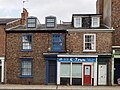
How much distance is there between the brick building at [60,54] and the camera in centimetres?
3512

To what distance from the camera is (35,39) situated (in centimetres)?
3644

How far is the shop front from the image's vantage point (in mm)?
35062

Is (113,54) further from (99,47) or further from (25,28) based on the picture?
(25,28)

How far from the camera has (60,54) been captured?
35375 millimetres

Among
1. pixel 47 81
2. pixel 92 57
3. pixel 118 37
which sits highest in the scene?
pixel 118 37

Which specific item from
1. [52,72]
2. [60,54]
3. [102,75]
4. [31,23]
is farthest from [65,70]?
[31,23]

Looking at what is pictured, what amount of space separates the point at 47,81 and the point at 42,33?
19.0 ft

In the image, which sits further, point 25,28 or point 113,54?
point 25,28

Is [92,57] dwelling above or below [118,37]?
below

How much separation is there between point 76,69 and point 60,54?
8.46 feet

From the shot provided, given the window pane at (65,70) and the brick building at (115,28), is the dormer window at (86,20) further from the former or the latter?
the window pane at (65,70)

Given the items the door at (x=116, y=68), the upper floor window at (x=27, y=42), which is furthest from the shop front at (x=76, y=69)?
the upper floor window at (x=27, y=42)

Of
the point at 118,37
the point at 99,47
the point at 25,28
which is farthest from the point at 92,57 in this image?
the point at 25,28

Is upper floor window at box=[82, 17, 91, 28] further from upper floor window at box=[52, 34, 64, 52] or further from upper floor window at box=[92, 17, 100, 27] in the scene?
upper floor window at box=[52, 34, 64, 52]
